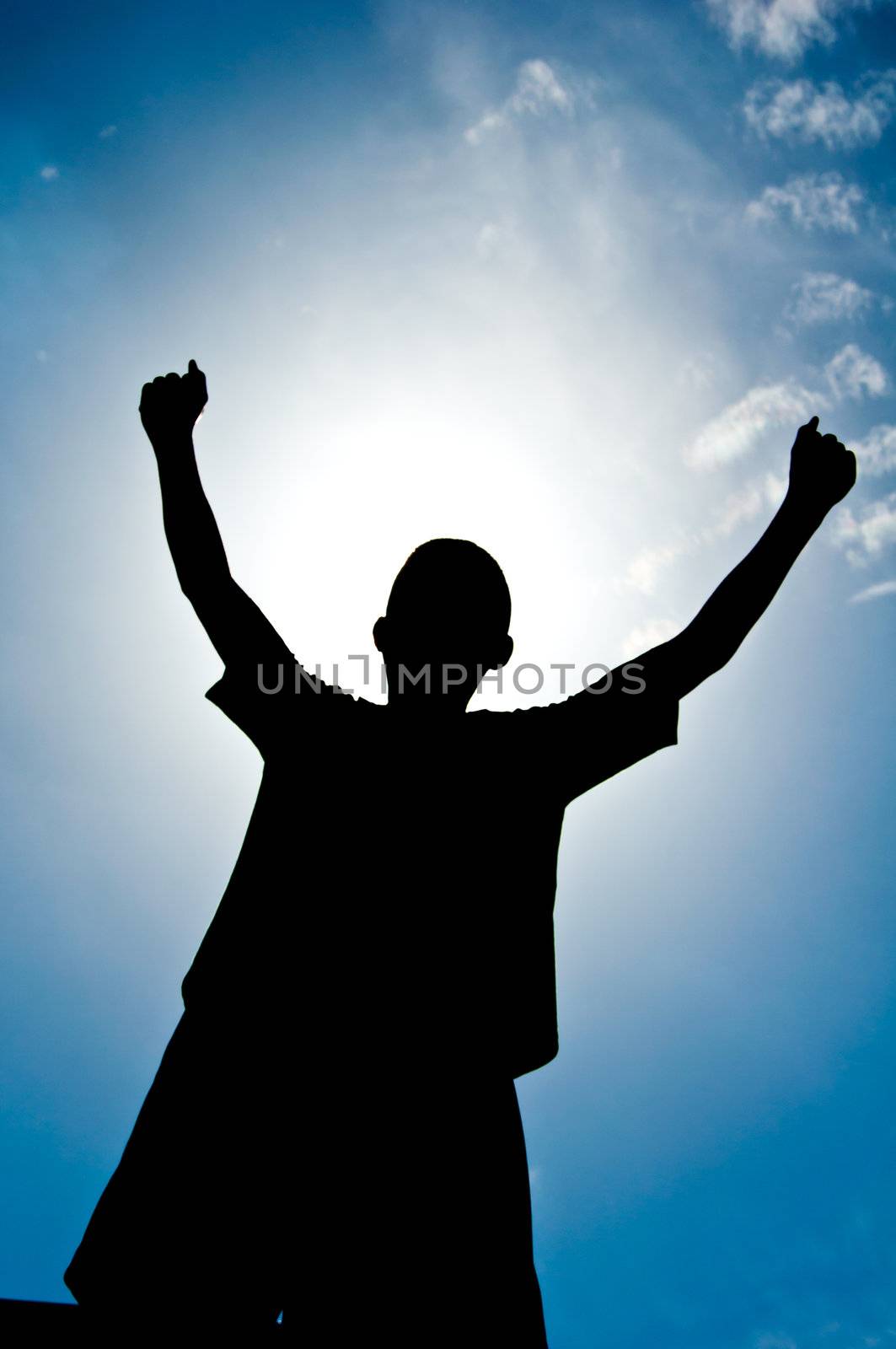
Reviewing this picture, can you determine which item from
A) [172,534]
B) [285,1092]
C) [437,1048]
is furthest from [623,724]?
[172,534]

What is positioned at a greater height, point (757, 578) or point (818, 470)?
point (818, 470)

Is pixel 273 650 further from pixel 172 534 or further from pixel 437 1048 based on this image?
pixel 437 1048

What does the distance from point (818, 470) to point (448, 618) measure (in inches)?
47.8

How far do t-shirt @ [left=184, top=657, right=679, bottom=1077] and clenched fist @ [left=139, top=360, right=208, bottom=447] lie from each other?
78 centimetres

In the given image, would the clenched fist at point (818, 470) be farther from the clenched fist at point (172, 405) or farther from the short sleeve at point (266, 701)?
the clenched fist at point (172, 405)

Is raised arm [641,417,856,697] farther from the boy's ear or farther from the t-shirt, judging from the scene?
the boy's ear

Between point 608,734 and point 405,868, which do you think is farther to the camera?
point 608,734

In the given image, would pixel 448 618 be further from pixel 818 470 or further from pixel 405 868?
pixel 818 470

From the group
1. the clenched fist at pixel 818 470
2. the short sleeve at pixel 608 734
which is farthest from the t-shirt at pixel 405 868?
the clenched fist at pixel 818 470

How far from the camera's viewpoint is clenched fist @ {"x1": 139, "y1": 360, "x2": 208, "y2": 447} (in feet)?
7.10

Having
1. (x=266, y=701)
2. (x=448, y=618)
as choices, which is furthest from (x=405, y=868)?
(x=448, y=618)

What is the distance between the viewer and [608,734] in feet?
6.49

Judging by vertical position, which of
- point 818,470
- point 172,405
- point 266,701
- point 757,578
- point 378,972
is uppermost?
point 172,405

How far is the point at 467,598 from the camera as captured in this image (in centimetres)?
223
